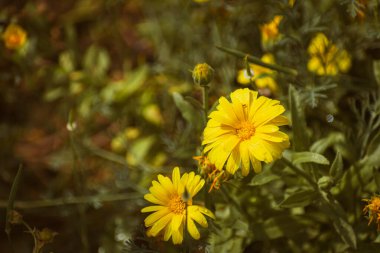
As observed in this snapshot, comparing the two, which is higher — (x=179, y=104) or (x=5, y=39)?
(x=5, y=39)

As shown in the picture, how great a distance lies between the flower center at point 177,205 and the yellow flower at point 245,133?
0.14 metres

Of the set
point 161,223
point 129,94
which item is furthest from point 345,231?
point 129,94

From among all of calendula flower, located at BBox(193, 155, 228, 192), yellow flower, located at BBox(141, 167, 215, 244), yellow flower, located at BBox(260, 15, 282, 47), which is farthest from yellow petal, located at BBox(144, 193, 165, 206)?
yellow flower, located at BBox(260, 15, 282, 47)

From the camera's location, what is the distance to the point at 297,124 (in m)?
1.38

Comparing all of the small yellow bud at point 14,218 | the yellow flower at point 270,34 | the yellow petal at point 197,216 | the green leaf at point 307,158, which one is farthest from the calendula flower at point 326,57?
the small yellow bud at point 14,218

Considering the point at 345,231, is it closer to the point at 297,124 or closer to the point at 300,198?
the point at 300,198

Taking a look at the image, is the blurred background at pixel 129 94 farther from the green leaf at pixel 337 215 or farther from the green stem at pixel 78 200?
the green leaf at pixel 337 215

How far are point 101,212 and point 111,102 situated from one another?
0.54 metres

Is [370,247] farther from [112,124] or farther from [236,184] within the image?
[112,124]

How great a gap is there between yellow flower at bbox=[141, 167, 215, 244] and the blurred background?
147 mm

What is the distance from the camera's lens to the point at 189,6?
2.24m

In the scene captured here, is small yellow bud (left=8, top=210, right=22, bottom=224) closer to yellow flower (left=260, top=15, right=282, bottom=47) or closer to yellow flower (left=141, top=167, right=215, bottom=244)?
yellow flower (left=141, top=167, right=215, bottom=244)

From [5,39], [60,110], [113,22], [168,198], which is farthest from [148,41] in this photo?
[168,198]

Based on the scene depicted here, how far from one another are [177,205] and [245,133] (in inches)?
10.5
